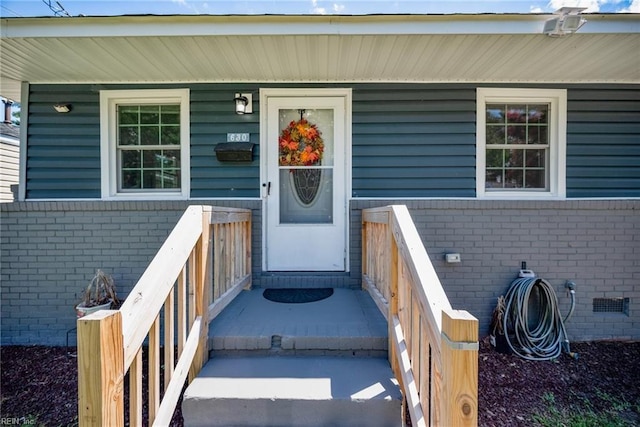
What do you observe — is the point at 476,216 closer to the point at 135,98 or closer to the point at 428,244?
the point at 428,244

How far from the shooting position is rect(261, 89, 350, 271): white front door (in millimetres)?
3609

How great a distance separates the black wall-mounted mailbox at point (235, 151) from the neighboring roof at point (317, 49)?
0.72m

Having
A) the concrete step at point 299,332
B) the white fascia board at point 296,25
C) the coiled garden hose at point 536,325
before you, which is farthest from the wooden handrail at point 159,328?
the coiled garden hose at point 536,325

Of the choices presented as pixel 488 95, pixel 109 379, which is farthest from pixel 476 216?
pixel 109 379

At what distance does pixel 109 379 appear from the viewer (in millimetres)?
1177

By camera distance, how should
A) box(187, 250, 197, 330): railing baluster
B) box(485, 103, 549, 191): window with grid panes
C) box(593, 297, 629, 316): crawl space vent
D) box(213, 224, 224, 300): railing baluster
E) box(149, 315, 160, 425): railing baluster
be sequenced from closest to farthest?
box(149, 315, 160, 425): railing baluster
box(187, 250, 197, 330): railing baluster
box(213, 224, 224, 300): railing baluster
box(593, 297, 629, 316): crawl space vent
box(485, 103, 549, 191): window with grid panes

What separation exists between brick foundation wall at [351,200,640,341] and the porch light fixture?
157 centimetres

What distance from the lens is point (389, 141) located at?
11.9 ft

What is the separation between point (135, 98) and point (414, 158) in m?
3.26

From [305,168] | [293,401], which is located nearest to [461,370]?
[293,401]

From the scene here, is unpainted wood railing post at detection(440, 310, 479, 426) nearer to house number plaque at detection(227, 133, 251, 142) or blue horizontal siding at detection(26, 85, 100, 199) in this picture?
house number plaque at detection(227, 133, 251, 142)

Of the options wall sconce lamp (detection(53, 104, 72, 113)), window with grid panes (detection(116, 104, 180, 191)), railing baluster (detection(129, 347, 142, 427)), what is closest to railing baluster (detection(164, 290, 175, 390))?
railing baluster (detection(129, 347, 142, 427))

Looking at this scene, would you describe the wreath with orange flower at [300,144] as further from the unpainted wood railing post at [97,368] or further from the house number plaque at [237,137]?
the unpainted wood railing post at [97,368]

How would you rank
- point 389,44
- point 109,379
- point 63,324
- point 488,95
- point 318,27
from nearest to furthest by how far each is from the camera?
point 109,379 < point 318,27 < point 389,44 < point 63,324 < point 488,95
